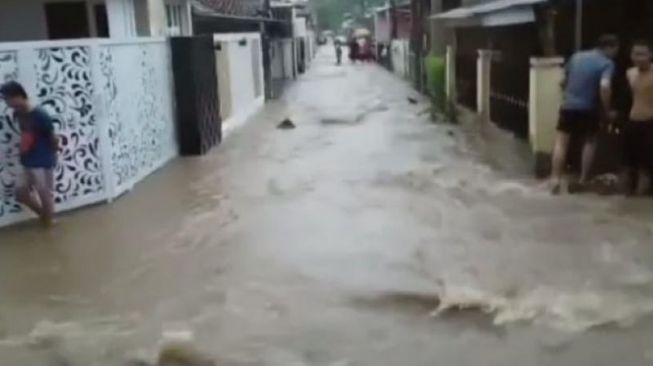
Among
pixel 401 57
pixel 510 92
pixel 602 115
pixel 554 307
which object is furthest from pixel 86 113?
pixel 401 57

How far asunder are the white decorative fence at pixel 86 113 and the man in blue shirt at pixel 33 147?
24cm

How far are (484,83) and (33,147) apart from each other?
37.7ft

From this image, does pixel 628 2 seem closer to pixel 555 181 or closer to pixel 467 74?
pixel 555 181

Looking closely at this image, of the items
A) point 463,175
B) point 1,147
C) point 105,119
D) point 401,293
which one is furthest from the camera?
point 463,175

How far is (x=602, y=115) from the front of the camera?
10.9m

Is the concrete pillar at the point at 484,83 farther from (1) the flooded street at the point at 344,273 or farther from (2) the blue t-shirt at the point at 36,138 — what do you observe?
(2) the blue t-shirt at the point at 36,138

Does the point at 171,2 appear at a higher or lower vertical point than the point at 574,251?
higher

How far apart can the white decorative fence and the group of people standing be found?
5403mm

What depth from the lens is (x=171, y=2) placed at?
67.8 ft

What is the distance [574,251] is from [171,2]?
14.4 meters

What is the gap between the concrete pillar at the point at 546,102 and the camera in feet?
39.6

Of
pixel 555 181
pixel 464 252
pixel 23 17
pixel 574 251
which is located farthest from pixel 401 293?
pixel 23 17

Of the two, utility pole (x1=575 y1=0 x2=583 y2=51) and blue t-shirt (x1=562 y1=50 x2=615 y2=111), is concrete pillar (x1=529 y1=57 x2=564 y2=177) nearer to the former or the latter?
utility pole (x1=575 y1=0 x2=583 y2=51)

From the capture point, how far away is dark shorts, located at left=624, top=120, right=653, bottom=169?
10.1 meters
